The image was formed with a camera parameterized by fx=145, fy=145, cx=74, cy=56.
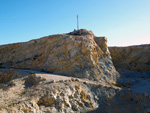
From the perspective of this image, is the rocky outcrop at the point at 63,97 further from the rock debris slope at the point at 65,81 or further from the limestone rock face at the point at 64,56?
the limestone rock face at the point at 64,56

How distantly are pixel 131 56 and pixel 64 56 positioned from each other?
48.1 feet

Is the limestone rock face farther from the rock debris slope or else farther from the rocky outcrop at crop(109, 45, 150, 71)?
the rocky outcrop at crop(109, 45, 150, 71)

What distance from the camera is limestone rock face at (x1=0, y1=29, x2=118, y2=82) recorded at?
13906mm

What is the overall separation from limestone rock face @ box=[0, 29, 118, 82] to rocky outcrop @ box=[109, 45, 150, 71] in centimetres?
824

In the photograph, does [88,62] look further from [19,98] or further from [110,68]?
[19,98]

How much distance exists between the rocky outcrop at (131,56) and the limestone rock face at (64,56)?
8236 mm

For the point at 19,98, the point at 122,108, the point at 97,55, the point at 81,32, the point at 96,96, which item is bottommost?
the point at 122,108

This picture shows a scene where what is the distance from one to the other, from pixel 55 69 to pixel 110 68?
616 centimetres

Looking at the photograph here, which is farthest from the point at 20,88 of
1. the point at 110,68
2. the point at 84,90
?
the point at 110,68

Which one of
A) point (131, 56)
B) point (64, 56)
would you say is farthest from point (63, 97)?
point (131, 56)

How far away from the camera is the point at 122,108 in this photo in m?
10.2

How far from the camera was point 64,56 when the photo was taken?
1445cm

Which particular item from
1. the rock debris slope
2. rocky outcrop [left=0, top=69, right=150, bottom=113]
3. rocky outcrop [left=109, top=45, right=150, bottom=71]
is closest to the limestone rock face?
the rock debris slope

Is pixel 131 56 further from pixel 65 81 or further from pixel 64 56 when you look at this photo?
pixel 65 81
